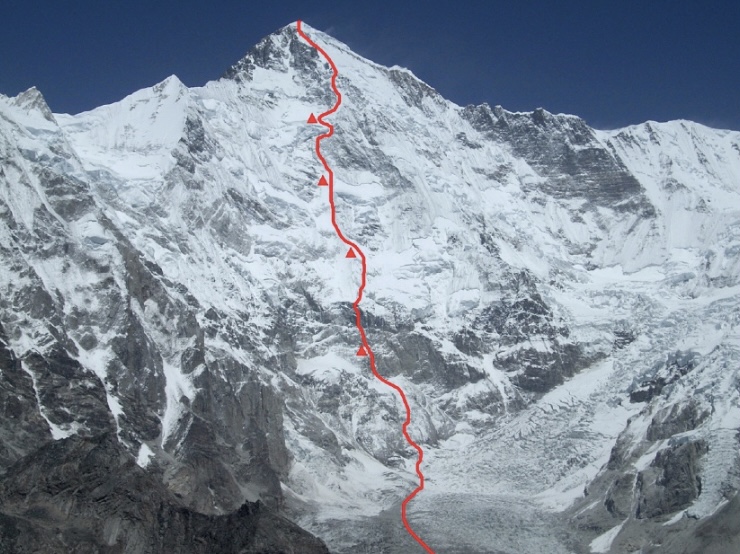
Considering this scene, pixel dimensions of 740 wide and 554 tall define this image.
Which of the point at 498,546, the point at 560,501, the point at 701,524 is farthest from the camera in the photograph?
the point at 560,501

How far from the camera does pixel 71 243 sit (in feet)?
633

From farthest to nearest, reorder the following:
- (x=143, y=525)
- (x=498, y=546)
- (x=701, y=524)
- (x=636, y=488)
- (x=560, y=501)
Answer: (x=560, y=501)
(x=636, y=488)
(x=498, y=546)
(x=701, y=524)
(x=143, y=525)

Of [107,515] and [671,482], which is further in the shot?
[671,482]

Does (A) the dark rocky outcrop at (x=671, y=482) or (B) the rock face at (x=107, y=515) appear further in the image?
(A) the dark rocky outcrop at (x=671, y=482)

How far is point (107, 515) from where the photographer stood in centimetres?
12544

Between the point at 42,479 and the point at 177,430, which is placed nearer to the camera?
the point at 42,479

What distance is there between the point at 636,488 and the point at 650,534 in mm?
15337

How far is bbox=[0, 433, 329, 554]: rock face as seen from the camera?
399 ft

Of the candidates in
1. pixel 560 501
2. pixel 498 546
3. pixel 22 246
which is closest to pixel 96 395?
pixel 22 246

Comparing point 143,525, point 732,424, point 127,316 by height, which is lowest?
point 143,525

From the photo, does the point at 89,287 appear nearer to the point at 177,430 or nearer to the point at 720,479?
the point at 177,430

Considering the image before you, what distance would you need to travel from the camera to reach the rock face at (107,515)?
399 feet

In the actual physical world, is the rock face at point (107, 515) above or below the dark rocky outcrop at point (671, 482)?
below

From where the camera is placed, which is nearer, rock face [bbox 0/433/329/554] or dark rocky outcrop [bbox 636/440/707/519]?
rock face [bbox 0/433/329/554]
